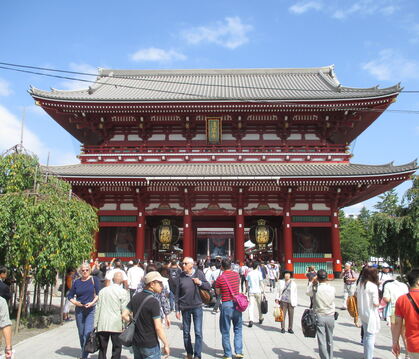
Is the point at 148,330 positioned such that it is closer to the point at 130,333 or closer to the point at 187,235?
the point at 130,333

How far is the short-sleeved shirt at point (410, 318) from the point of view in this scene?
4293 mm

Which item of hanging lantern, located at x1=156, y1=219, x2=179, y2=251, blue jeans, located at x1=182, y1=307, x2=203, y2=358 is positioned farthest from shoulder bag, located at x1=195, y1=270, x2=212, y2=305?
hanging lantern, located at x1=156, y1=219, x2=179, y2=251

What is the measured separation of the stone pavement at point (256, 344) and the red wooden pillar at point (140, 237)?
9357 millimetres

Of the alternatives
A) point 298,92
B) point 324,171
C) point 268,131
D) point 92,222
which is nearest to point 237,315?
point 92,222

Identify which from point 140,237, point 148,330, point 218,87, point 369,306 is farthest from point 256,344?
point 218,87

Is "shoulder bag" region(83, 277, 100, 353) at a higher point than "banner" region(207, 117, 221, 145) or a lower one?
lower

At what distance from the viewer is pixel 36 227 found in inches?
352

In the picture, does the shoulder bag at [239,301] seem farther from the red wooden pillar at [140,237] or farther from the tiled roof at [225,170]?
the red wooden pillar at [140,237]

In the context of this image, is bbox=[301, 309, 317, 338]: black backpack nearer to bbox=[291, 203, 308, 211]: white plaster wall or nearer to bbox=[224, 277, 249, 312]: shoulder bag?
bbox=[224, 277, 249, 312]: shoulder bag

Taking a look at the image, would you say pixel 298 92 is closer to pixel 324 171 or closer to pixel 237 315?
pixel 324 171

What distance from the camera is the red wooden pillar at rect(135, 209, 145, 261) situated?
19672 millimetres

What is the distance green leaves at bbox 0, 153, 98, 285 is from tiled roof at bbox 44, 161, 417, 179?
7436mm

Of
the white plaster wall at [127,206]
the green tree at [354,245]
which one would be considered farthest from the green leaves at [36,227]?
the green tree at [354,245]

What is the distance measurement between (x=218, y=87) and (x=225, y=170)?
9198mm
